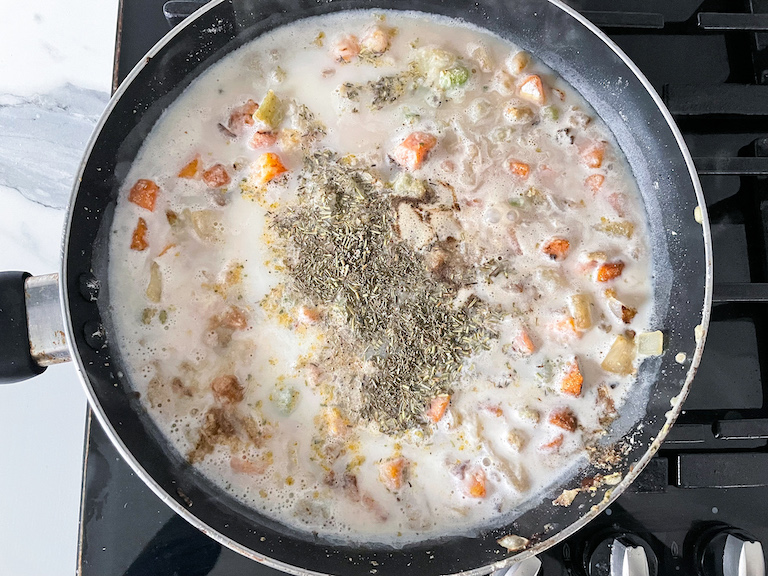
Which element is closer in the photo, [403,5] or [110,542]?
[110,542]

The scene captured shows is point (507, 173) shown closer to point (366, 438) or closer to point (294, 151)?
point (294, 151)

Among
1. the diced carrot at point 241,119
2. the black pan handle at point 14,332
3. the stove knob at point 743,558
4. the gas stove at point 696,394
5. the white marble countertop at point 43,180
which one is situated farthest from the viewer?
the white marble countertop at point 43,180

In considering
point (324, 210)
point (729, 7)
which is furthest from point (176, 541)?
point (729, 7)

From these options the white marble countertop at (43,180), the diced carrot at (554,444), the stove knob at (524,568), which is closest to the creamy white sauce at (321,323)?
the diced carrot at (554,444)

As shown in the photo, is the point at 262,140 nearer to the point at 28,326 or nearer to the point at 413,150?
the point at 413,150

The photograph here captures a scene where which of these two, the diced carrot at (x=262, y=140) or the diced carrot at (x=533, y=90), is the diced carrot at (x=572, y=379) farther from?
the diced carrot at (x=262, y=140)

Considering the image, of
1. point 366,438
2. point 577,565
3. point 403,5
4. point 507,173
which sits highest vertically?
point 403,5
